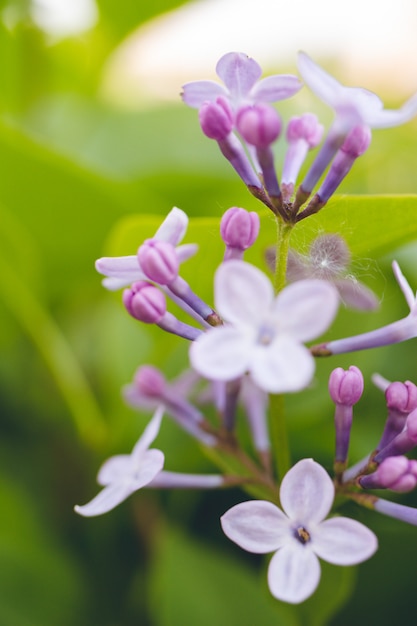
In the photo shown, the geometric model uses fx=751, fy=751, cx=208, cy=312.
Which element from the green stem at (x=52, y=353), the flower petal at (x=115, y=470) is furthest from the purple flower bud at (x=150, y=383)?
the green stem at (x=52, y=353)

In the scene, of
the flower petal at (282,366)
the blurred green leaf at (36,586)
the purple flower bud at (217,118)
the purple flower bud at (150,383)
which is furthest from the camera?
the blurred green leaf at (36,586)

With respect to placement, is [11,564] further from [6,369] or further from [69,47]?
[69,47]

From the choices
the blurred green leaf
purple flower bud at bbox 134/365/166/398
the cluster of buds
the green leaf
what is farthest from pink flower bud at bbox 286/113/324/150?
the blurred green leaf

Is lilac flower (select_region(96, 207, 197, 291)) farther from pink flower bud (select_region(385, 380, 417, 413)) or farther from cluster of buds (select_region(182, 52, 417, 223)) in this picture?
pink flower bud (select_region(385, 380, 417, 413))

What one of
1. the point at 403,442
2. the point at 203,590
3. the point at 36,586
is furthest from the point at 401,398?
the point at 36,586

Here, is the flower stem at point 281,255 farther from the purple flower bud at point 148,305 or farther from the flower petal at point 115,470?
the flower petal at point 115,470

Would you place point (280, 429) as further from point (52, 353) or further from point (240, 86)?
point (52, 353)
